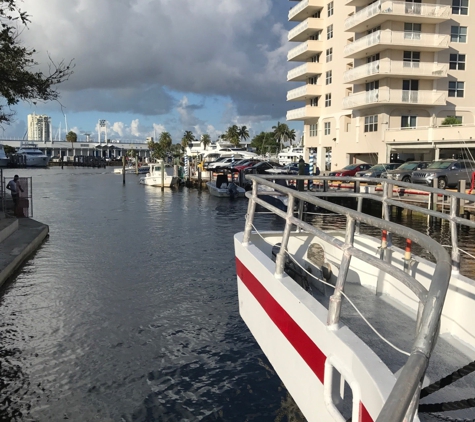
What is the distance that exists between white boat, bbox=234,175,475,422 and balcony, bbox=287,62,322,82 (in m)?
52.0

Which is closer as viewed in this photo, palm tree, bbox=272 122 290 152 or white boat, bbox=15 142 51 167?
white boat, bbox=15 142 51 167

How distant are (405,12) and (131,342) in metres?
42.1

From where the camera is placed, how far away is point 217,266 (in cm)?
1539

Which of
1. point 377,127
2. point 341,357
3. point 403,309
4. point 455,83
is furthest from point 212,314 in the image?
point 455,83

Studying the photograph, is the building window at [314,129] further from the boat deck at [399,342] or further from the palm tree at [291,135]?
the palm tree at [291,135]

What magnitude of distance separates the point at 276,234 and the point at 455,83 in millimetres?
44896

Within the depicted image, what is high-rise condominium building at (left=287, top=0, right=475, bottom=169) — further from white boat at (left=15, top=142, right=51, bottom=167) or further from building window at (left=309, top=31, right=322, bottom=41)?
white boat at (left=15, top=142, right=51, bottom=167)

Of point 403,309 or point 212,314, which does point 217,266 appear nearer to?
point 212,314

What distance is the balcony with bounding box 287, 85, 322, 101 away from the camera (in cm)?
5694

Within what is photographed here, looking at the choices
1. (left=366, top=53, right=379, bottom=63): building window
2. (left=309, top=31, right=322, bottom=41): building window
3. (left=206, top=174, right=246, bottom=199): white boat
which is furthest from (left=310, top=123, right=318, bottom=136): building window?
(left=206, top=174, right=246, bottom=199): white boat

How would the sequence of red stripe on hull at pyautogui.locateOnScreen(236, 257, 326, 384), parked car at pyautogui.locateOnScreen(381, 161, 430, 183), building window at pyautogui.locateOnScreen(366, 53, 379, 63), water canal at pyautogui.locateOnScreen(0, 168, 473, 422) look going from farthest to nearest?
building window at pyautogui.locateOnScreen(366, 53, 379, 63) → parked car at pyautogui.locateOnScreen(381, 161, 430, 183) → water canal at pyautogui.locateOnScreen(0, 168, 473, 422) → red stripe on hull at pyautogui.locateOnScreen(236, 257, 326, 384)

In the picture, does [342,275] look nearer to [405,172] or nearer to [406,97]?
[405,172]

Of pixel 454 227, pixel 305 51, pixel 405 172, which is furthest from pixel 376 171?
pixel 454 227

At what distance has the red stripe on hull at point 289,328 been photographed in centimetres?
394
